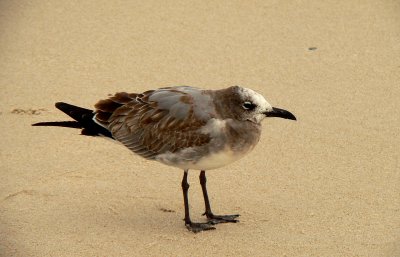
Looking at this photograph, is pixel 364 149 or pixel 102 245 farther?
→ pixel 364 149

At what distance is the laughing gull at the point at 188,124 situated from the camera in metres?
6.48

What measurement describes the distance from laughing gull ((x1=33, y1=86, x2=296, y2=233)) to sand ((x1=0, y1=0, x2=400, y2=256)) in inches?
19.2

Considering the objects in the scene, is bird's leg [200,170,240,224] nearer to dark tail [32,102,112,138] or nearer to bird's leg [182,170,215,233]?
bird's leg [182,170,215,233]

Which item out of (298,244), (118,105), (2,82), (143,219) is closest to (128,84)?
(2,82)

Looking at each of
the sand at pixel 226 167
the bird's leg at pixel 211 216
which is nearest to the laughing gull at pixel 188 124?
the bird's leg at pixel 211 216

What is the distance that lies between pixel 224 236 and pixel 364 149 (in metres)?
1.97

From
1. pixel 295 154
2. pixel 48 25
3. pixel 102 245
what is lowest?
pixel 102 245

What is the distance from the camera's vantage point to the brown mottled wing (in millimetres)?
6605

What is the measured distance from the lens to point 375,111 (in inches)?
343

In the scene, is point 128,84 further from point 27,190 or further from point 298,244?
point 298,244

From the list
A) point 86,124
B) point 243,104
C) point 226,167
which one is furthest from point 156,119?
point 226,167

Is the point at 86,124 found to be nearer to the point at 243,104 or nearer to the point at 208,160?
the point at 208,160

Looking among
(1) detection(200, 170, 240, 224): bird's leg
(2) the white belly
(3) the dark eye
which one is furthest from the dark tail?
(3) the dark eye

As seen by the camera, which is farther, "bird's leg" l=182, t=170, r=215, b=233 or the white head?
"bird's leg" l=182, t=170, r=215, b=233
